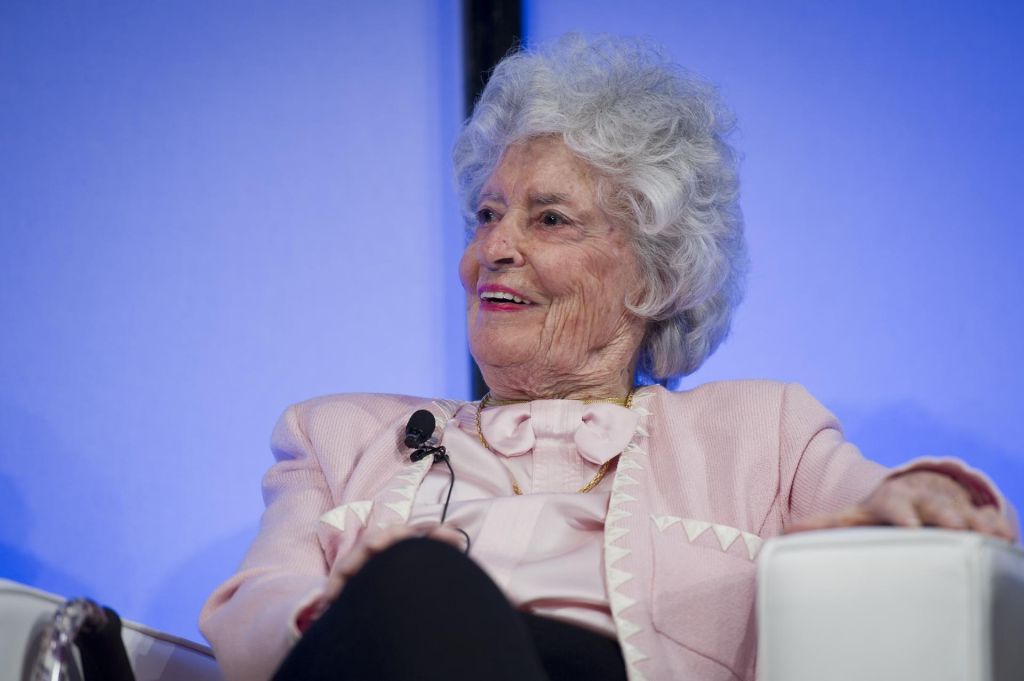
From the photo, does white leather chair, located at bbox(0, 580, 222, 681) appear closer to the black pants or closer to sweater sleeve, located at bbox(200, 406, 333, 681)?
sweater sleeve, located at bbox(200, 406, 333, 681)

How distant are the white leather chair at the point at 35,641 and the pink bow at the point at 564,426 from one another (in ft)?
1.69

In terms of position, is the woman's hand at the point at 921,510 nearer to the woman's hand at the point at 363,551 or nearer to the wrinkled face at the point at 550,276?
the woman's hand at the point at 363,551

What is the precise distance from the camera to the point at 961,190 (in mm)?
2131

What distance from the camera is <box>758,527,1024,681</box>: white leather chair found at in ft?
3.08

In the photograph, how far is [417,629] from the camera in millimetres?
953

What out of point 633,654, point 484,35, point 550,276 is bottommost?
point 633,654

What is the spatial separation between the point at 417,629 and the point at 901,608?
432 millimetres

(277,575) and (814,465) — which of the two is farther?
(814,465)

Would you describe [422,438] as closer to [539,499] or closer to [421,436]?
[421,436]

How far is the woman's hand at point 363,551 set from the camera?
3.56 feet

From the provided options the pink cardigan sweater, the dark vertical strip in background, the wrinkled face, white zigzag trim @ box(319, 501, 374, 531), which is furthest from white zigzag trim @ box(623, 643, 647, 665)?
the dark vertical strip in background

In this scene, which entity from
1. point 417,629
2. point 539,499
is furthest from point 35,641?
point 539,499

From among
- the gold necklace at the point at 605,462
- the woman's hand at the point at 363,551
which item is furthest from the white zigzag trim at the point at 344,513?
the woman's hand at the point at 363,551

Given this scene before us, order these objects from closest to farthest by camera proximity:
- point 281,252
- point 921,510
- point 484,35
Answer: point 921,510, point 281,252, point 484,35
